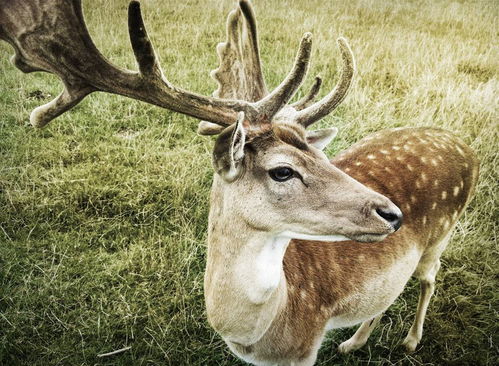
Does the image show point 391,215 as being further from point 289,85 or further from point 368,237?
point 289,85

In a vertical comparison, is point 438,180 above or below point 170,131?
above

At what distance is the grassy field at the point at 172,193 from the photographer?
1.59 metres

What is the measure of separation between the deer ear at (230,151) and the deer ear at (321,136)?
0.97ft

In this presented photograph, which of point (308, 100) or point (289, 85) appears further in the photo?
point (308, 100)

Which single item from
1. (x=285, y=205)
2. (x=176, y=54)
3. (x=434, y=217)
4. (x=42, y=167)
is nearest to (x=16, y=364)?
(x=42, y=167)

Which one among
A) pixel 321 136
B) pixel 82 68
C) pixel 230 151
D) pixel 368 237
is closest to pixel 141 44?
pixel 82 68

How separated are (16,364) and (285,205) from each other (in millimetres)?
1166

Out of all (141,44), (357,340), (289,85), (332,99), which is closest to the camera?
(141,44)

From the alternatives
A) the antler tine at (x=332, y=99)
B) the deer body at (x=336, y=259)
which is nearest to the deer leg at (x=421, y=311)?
the deer body at (x=336, y=259)

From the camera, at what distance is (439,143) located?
150 centimetres

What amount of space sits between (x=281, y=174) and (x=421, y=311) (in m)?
1.02

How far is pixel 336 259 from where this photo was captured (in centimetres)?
132

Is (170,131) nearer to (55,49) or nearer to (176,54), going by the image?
(176,54)

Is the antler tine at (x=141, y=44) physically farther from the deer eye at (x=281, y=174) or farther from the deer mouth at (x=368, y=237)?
the deer mouth at (x=368, y=237)
